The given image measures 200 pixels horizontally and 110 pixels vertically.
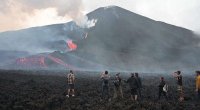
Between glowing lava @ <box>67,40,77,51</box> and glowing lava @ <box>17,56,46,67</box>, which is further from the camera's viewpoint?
glowing lava @ <box>67,40,77,51</box>

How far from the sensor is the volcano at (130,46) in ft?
388

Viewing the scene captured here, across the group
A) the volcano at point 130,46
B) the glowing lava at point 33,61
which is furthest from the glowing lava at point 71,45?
the glowing lava at point 33,61

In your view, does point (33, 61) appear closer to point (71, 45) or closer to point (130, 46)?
point (71, 45)

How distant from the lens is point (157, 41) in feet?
519

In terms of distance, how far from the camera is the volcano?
118125mm

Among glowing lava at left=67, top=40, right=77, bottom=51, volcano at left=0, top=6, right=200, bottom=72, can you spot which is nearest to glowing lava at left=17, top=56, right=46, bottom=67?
volcano at left=0, top=6, right=200, bottom=72

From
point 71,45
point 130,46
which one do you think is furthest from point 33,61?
point 130,46

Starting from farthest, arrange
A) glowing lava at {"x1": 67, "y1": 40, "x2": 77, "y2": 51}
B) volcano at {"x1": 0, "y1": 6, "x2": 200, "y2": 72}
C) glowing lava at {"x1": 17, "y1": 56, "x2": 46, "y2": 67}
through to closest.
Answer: glowing lava at {"x1": 67, "y1": 40, "x2": 77, "y2": 51}, volcano at {"x1": 0, "y1": 6, "x2": 200, "y2": 72}, glowing lava at {"x1": 17, "y1": 56, "x2": 46, "y2": 67}

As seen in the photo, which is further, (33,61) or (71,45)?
(71,45)

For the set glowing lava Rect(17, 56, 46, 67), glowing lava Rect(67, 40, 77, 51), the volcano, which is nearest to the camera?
glowing lava Rect(17, 56, 46, 67)

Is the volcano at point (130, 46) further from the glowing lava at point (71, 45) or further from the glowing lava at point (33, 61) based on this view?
the glowing lava at point (33, 61)

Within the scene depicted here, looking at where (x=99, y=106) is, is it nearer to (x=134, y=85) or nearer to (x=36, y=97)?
(x=134, y=85)

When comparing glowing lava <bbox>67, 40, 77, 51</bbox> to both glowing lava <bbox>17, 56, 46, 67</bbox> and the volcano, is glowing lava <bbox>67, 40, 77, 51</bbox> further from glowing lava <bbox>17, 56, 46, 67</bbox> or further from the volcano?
glowing lava <bbox>17, 56, 46, 67</bbox>

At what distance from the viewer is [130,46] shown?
147500mm
